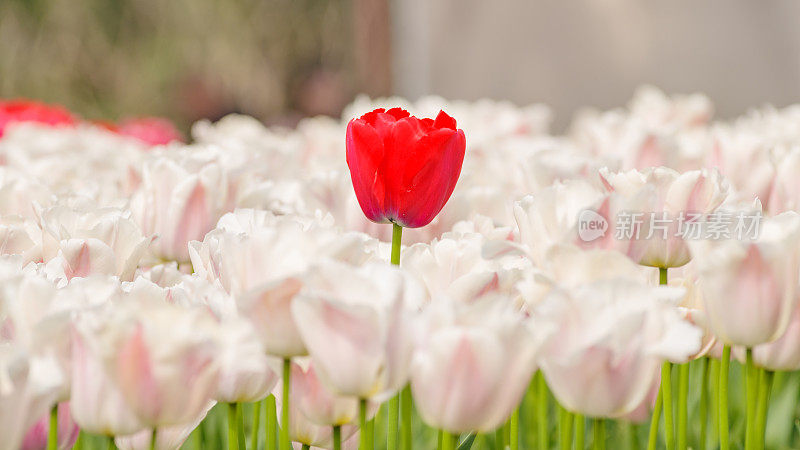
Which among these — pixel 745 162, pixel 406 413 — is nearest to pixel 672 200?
pixel 406 413

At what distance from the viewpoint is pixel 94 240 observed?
796mm

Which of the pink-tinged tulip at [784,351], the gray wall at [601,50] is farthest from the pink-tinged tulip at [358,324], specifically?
the gray wall at [601,50]

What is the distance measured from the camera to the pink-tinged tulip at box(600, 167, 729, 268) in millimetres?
778

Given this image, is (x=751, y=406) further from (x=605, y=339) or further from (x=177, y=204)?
(x=177, y=204)

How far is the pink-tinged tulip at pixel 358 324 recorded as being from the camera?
55 cm

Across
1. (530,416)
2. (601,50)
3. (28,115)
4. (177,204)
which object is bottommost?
(530,416)

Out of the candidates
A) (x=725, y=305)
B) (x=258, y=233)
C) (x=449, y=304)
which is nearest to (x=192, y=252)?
(x=258, y=233)

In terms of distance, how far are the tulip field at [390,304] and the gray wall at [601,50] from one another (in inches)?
123

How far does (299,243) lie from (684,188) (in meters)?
0.33

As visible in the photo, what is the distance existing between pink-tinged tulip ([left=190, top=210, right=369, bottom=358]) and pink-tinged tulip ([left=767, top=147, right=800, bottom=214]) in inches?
25.0

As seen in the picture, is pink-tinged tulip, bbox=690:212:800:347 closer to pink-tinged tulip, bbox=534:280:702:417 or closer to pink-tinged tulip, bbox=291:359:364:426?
pink-tinged tulip, bbox=534:280:702:417

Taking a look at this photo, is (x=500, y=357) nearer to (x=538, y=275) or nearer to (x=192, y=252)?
(x=538, y=275)

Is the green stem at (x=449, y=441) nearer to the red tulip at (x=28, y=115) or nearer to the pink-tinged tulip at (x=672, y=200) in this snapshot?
the pink-tinged tulip at (x=672, y=200)

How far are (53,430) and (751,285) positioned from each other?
448 mm
